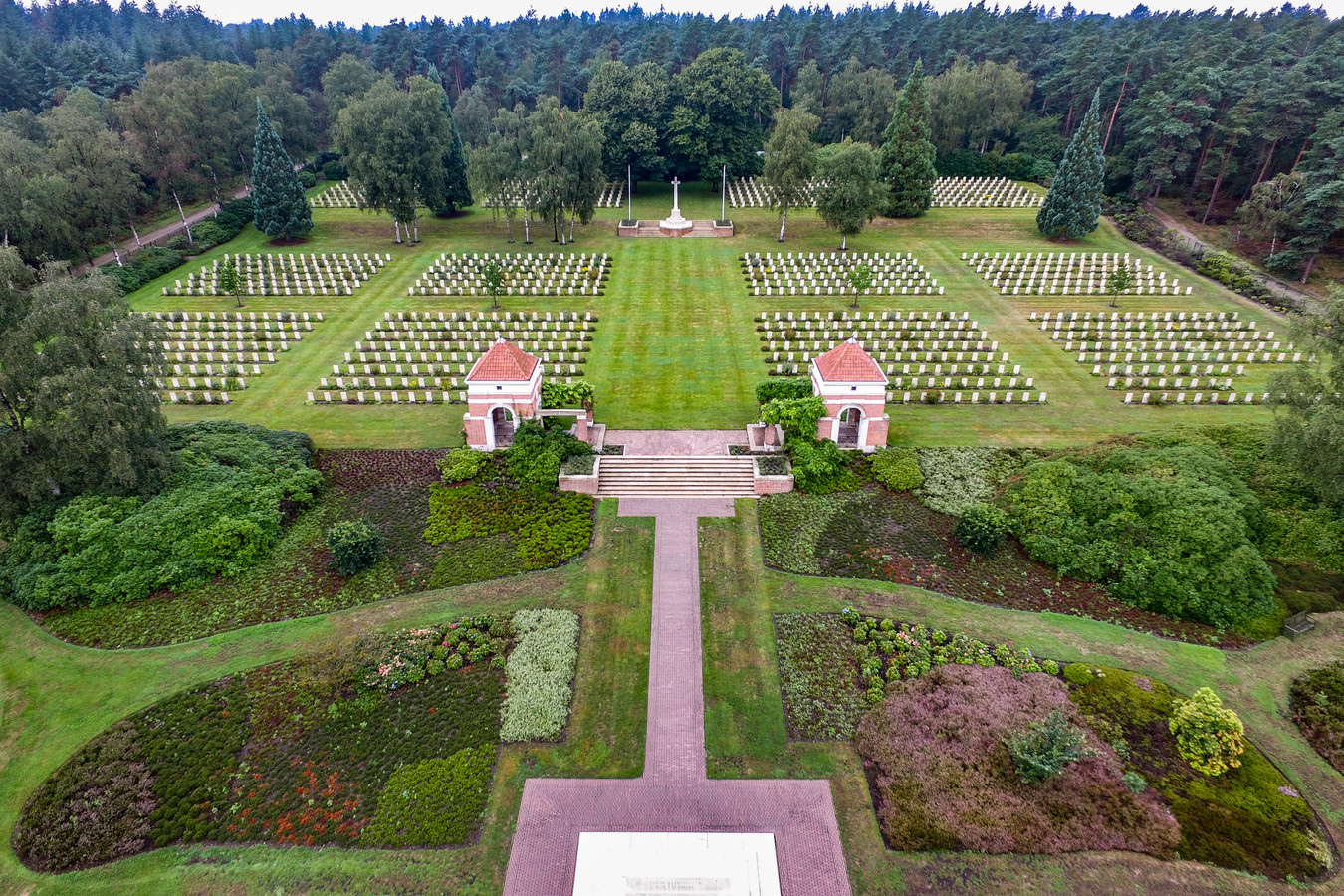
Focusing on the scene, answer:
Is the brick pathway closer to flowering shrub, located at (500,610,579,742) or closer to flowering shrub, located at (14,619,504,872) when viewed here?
flowering shrub, located at (500,610,579,742)

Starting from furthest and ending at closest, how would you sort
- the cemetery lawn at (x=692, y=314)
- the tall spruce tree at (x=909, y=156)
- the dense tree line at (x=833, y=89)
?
1. the tall spruce tree at (x=909, y=156)
2. the dense tree line at (x=833, y=89)
3. the cemetery lawn at (x=692, y=314)

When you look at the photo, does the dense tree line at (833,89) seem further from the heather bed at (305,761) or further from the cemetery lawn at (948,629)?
the cemetery lawn at (948,629)

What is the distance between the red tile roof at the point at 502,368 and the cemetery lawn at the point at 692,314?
4312mm

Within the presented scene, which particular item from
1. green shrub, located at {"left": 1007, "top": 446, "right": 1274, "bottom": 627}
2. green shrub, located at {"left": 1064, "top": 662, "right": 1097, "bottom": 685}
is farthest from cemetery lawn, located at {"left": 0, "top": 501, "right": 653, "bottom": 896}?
green shrub, located at {"left": 1007, "top": 446, "right": 1274, "bottom": 627}

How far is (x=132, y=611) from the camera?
21.4 meters

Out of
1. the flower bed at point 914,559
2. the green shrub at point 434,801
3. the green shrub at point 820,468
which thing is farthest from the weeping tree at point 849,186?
the green shrub at point 434,801

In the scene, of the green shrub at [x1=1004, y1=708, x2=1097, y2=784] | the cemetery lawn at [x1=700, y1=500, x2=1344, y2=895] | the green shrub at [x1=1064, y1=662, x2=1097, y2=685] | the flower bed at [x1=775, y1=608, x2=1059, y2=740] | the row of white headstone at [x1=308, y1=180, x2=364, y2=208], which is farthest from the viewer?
the row of white headstone at [x1=308, y1=180, x2=364, y2=208]

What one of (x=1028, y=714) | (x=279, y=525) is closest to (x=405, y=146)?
(x=279, y=525)

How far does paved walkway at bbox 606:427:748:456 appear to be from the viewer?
2952 cm

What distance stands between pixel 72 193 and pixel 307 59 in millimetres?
62280

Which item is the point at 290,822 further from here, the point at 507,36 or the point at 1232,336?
the point at 507,36

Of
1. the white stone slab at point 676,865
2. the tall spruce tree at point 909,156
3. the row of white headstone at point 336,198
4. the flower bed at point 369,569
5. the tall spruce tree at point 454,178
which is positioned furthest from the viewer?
the row of white headstone at point 336,198

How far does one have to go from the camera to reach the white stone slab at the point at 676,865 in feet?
45.7

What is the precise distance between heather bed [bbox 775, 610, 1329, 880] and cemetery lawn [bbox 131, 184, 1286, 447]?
13.2m
